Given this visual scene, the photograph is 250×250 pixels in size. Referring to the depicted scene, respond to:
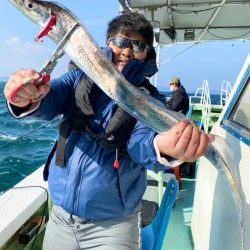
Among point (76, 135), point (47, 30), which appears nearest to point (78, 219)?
point (76, 135)

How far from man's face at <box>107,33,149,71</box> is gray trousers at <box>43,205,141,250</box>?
931mm

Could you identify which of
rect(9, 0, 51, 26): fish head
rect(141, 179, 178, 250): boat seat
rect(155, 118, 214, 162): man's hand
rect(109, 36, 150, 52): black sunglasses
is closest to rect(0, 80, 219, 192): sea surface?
rect(141, 179, 178, 250): boat seat

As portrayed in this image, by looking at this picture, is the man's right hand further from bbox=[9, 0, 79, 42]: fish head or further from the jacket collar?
the jacket collar

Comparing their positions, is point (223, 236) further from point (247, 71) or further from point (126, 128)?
point (247, 71)

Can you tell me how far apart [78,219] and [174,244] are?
209cm

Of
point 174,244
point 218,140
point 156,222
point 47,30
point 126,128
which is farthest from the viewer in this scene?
point 174,244

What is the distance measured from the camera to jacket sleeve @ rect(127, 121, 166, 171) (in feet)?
5.59

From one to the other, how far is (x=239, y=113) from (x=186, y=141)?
4.01ft

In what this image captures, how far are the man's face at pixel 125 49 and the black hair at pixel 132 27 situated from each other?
39mm

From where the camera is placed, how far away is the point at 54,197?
202 cm

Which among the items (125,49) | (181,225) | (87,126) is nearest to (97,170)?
(87,126)

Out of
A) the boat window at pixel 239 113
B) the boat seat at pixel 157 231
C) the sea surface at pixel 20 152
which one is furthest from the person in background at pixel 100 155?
the sea surface at pixel 20 152

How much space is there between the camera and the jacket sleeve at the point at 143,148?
1.70 metres

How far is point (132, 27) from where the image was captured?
6.64 ft
